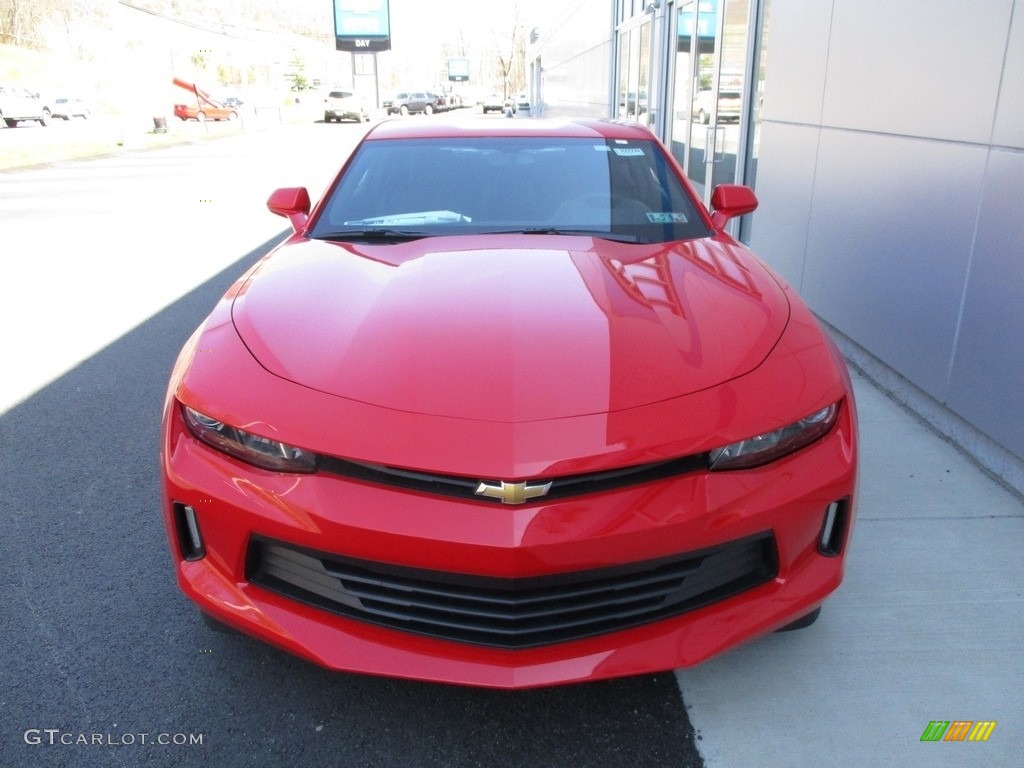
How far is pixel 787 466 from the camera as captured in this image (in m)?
2.04

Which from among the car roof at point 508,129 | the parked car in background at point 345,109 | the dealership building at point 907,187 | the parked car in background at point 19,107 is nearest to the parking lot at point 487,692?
the dealership building at point 907,187

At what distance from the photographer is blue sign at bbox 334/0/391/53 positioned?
62.7 meters

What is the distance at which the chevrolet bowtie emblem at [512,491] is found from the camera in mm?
1850

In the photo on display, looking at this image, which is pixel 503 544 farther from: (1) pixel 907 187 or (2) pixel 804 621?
(1) pixel 907 187

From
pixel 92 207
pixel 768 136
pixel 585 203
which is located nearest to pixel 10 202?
pixel 92 207

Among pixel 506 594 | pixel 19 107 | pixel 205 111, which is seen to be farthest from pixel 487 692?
pixel 205 111

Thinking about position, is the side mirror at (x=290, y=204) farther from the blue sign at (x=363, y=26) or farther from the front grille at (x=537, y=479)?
the blue sign at (x=363, y=26)

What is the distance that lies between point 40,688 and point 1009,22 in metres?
4.28

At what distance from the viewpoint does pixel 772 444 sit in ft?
6.70

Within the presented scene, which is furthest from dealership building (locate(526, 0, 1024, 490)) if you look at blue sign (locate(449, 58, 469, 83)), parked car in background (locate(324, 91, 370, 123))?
blue sign (locate(449, 58, 469, 83))

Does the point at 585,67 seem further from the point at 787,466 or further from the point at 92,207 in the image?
the point at 787,466

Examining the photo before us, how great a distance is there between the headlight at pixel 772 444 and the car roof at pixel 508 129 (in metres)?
2.02

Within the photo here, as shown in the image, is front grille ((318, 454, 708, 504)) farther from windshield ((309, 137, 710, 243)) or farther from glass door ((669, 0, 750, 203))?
glass door ((669, 0, 750, 203))

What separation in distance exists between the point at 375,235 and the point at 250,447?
1.35m
